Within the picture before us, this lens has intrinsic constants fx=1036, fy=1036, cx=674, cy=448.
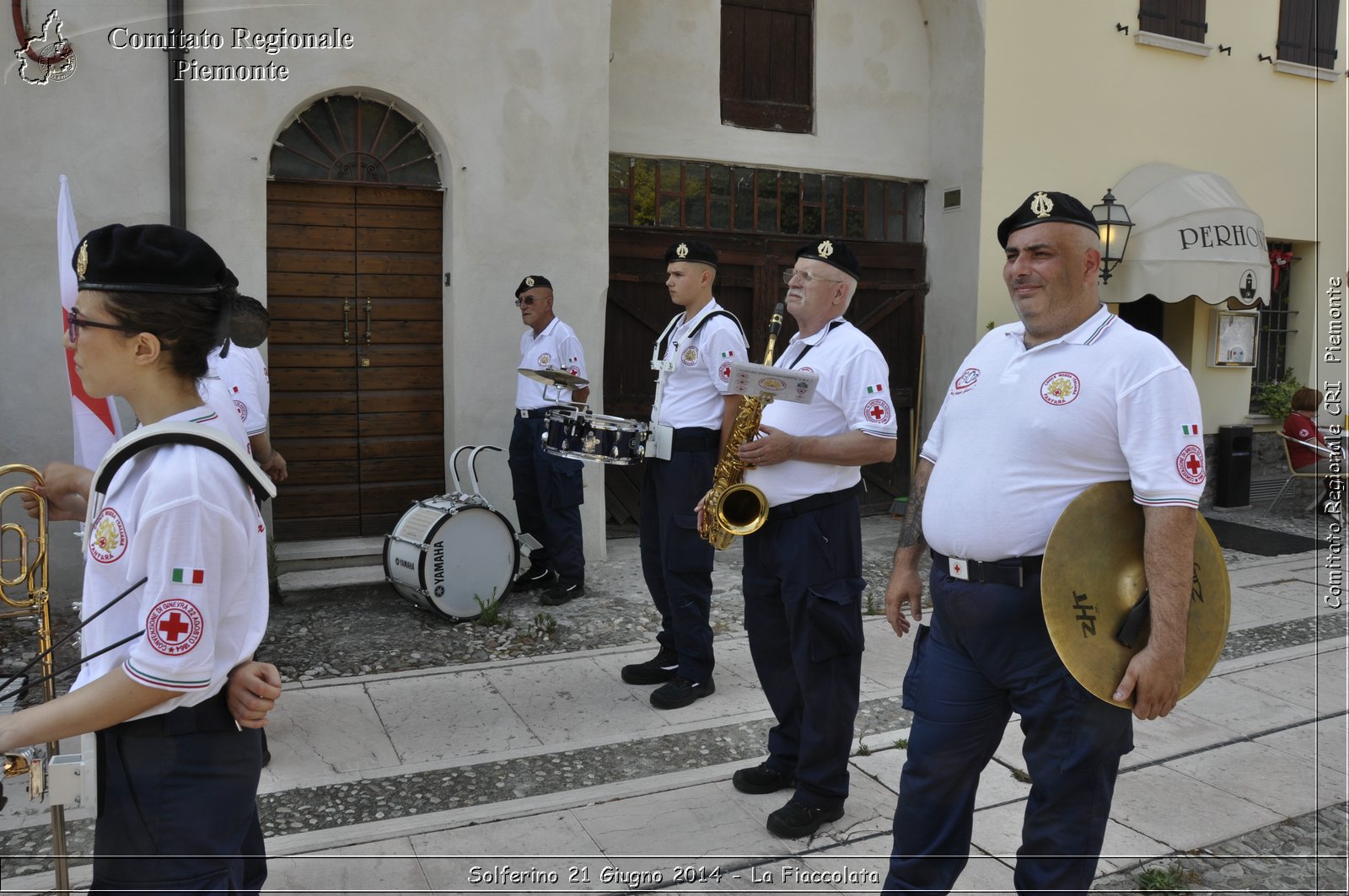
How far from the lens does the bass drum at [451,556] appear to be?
20.9 ft

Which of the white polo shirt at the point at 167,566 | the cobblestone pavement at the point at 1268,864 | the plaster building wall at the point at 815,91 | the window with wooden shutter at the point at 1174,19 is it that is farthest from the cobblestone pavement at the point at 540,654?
the window with wooden shutter at the point at 1174,19

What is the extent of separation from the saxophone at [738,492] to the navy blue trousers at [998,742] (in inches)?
44.1

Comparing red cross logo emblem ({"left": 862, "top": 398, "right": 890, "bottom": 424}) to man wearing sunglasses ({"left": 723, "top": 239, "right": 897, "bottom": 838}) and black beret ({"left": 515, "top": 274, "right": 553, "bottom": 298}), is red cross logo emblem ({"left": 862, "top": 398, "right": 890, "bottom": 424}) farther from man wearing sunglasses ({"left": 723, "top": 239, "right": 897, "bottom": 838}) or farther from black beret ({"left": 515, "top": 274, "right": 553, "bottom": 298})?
black beret ({"left": 515, "top": 274, "right": 553, "bottom": 298})

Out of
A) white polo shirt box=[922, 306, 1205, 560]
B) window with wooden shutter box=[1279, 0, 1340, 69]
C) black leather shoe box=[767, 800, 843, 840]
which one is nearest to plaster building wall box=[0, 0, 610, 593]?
black leather shoe box=[767, 800, 843, 840]

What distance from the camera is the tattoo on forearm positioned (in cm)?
334

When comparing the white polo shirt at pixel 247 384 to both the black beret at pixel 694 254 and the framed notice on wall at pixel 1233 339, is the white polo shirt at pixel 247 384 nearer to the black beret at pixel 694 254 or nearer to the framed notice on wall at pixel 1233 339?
the black beret at pixel 694 254

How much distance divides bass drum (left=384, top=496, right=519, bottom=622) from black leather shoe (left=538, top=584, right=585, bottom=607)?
47 centimetres

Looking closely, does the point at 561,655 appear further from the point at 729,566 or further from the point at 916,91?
the point at 916,91

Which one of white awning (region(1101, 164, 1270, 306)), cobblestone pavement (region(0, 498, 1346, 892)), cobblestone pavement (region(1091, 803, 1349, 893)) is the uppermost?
white awning (region(1101, 164, 1270, 306))

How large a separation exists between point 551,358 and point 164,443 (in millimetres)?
5312

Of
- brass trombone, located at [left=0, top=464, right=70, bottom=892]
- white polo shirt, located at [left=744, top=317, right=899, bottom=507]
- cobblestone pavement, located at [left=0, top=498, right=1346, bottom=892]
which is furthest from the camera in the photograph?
white polo shirt, located at [left=744, top=317, right=899, bottom=507]

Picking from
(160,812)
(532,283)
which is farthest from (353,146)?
(160,812)

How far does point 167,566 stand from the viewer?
6.38 feet

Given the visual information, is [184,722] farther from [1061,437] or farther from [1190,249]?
[1190,249]
